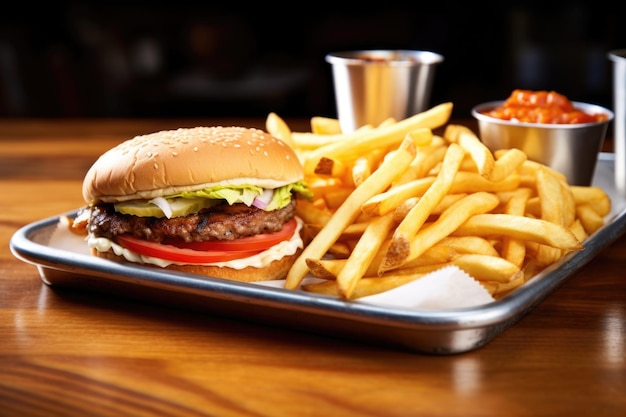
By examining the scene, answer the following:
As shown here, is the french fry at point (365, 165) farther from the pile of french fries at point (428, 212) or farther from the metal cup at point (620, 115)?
the metal cup at point (620, 115)

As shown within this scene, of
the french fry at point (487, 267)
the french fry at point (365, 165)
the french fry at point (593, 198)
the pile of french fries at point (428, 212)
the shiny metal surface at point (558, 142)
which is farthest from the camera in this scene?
the shiny metal surface at point (558, 142)

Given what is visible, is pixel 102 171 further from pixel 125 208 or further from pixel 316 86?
pixel 316 86

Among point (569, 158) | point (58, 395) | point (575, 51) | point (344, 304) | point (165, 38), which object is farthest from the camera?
point (165, 38)

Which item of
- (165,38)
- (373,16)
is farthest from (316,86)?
(165,38)

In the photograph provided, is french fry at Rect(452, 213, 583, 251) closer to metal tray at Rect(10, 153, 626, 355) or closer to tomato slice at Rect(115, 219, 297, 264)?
metal tray at Rect(10, 153, 626, 355)

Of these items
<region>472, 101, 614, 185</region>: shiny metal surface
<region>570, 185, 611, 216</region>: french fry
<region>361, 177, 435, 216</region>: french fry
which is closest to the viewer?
<region>361, 177, 435, 216</region>: french fry

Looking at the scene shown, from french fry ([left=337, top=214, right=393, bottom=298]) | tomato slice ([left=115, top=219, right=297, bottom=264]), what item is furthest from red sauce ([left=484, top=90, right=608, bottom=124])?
tomato slice ([left=115, top=219, right=297, bottom=264])

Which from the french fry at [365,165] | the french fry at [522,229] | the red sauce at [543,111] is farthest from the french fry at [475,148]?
the red sauce at [543,111]
